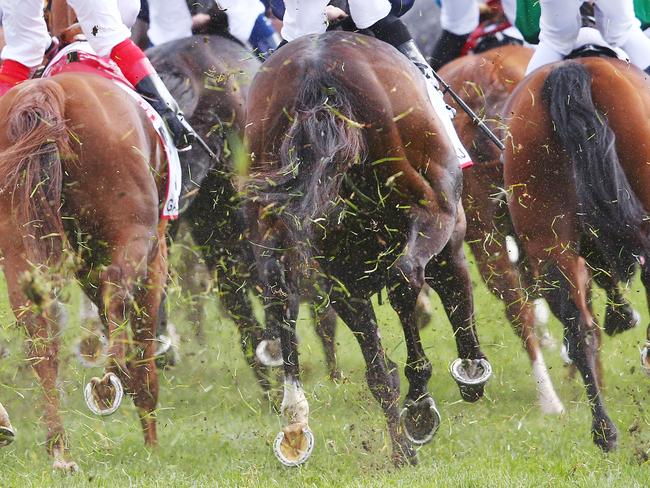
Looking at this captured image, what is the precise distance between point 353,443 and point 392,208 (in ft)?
3.73

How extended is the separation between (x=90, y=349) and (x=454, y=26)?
3133mm

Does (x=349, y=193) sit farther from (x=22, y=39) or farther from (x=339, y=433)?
(x=22, y=39)

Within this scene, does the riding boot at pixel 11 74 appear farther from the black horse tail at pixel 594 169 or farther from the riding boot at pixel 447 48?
the riding boot at pixel 447 48

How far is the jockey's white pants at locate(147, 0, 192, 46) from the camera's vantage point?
7.02m

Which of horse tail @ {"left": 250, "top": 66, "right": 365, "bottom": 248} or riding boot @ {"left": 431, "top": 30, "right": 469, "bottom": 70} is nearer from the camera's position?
horse tail @ {"left": 250, "top": 66, "right": 365, "bottom": 248}

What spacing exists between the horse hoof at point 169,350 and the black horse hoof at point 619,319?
94.9 inches

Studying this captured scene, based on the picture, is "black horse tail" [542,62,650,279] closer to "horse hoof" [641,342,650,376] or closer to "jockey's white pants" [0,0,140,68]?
"horse hoof" [641,342,650,376]

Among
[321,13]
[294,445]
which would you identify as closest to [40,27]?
[321,13]

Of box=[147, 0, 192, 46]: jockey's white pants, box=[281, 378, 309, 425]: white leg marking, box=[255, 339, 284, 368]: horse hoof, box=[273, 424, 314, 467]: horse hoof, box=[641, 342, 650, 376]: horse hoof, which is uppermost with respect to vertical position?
box=[147, 0, 192, 46]: jockey's white pants

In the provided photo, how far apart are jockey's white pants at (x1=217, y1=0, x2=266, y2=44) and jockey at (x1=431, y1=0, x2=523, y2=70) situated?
1.39 m

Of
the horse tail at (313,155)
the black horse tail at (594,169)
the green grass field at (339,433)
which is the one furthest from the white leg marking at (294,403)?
the black horse tail at (594,169)

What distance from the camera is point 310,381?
23.5 ft

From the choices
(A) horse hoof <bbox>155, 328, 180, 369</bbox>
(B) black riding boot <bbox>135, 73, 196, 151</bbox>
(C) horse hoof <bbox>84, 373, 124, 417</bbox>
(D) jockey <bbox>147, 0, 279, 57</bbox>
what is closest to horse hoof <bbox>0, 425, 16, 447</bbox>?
(C) horse hoof <bbox>84, 373, 124, 417</bbox>

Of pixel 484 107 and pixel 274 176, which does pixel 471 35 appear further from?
pixel 274 176
